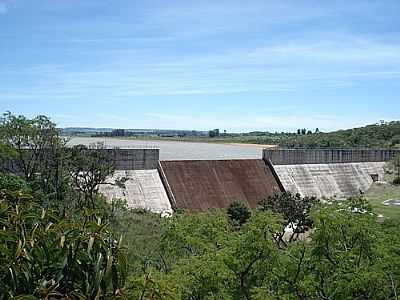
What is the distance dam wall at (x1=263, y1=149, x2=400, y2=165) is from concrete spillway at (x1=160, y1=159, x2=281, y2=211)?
2.82 meters

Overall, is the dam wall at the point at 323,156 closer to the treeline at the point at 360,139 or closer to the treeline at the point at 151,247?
the treeline at the point at 360,139

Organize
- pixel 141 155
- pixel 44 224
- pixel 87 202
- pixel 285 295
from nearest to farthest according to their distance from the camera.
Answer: pixel 44 224 → pixel 285 295 → pixel 87 202 → pixel 141 155

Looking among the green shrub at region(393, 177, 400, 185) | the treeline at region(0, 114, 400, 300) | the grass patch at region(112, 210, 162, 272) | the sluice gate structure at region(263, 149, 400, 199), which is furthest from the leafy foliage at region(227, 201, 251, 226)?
the green shrub at region(393, 177, 400, 185)

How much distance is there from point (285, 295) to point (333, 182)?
3836 centimetres

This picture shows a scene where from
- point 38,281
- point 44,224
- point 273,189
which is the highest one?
point 44,224

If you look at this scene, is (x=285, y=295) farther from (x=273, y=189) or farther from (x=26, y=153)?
(x=273, y=189)

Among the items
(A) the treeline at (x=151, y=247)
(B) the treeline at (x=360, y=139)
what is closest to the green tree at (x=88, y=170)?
(A) the treeline at (x=151, y=247)

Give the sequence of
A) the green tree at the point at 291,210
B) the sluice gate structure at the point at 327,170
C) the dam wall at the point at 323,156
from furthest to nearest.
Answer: the dam wall at the point at 323,156
the sluice gate structure at the point at 327,170
the green tree at the point at 291,210

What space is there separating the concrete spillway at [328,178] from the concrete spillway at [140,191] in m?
12.0

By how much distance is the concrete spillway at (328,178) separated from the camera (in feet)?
144

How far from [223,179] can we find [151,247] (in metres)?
14.5

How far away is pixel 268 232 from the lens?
1251cm

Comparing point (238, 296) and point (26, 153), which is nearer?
point (238, 296)

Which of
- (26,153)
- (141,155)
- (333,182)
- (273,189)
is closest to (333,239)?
(26,153)
